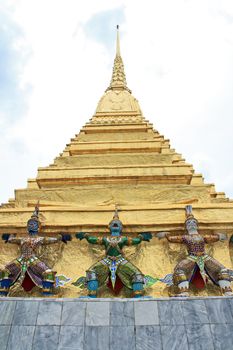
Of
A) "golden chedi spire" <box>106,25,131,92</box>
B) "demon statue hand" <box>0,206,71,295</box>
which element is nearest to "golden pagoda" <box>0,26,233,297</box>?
"demon statue hand" <box>0,206,71,295</box>

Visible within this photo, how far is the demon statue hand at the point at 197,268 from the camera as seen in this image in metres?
7.82

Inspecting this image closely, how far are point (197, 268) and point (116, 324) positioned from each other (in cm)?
278

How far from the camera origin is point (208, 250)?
9.21m

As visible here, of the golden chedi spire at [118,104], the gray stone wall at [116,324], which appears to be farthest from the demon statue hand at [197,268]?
the golden chedi spire at [118,104]

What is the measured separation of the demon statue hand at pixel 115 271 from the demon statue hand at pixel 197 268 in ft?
2.67

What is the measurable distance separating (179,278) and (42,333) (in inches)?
124

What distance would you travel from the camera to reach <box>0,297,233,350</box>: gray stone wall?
18.6ft

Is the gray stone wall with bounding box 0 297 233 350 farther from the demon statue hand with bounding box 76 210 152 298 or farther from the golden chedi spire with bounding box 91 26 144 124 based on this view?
the golden chedi spire with bounding box 91 26 144 124

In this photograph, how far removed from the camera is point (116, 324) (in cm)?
592

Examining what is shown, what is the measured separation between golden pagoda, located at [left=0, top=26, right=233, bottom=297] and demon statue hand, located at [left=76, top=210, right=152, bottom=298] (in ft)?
2.32

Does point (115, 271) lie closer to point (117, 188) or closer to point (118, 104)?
point (117, 188)

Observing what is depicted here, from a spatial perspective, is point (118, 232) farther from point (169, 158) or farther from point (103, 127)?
point (103, 127)

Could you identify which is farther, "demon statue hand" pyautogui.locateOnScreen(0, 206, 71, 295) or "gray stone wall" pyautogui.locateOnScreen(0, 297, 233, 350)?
"demon statue hand" pyautogui.locateOnScreen(0, 206, 71, 295)

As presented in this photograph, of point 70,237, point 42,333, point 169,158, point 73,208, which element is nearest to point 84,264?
point 70,237
